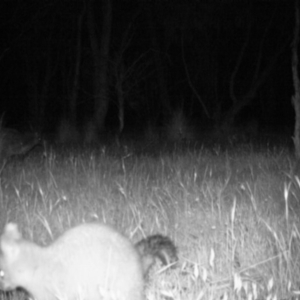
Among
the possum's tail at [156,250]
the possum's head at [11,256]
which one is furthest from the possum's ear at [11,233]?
the possum's tail at [156,250]

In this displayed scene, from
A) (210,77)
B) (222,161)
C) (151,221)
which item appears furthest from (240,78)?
(151,221)

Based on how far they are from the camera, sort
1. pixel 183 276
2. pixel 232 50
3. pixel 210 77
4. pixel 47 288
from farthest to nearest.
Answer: pixel 232 50 → pixel 210 77 → pixel 183 276 → pixel 47 288

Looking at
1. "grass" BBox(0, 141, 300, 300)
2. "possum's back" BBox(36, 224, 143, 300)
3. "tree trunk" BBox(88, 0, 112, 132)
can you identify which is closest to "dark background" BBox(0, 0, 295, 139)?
"tree trunk" BBox(88, 0, 112, 132)

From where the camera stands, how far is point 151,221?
4.23 metres

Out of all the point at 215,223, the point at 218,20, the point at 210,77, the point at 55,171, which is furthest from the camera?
the point at 210,77

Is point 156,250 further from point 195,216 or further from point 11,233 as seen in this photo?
point 195,216

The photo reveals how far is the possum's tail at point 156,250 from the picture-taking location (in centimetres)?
265

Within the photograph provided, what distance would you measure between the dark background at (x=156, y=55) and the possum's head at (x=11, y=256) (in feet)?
40.5

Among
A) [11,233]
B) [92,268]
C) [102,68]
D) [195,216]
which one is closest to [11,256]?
[11,233]

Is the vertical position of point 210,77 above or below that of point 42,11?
below

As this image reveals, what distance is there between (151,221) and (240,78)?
2811 centimetres

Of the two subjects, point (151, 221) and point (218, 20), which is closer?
point (151, 221)

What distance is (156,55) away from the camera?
20.8 meters

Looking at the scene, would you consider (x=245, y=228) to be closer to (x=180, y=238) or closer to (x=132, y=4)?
(x=180, y=238)
